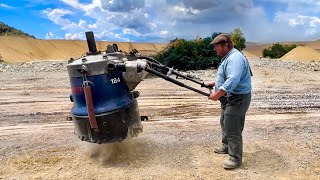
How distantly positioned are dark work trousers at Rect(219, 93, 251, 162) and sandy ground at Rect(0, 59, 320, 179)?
A: 0.28 meters

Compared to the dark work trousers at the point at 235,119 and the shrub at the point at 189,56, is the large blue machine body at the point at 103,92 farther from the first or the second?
the shrub at the point at 189,56

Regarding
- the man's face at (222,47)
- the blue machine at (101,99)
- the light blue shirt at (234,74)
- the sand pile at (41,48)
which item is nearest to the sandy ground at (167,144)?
the blue machine at (101,99)

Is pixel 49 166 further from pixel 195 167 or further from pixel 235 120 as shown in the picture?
pixel 235 120

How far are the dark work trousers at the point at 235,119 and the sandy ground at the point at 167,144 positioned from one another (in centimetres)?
28

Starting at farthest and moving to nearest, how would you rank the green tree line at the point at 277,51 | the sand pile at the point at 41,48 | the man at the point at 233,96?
the sand pile at the point at 41,48, the green tree line at the point at 277,51, the man at the point at 233,96

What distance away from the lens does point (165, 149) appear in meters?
6.02

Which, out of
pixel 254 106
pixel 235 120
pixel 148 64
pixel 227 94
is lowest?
pixel 254 106

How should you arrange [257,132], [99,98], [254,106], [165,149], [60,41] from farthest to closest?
[60,41] < [254,106] < [257,132] < [165,149] < [99,98]

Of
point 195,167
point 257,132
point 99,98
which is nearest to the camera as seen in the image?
point 99,98

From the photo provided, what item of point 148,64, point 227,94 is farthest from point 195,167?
point 148,64

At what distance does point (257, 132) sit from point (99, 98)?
3.39 m

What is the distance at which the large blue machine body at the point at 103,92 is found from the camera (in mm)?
4938

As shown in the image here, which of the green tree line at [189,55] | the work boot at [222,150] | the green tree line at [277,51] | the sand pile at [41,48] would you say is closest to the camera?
the work boot at [222,150]

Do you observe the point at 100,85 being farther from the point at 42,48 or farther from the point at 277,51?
the point at 42,48
